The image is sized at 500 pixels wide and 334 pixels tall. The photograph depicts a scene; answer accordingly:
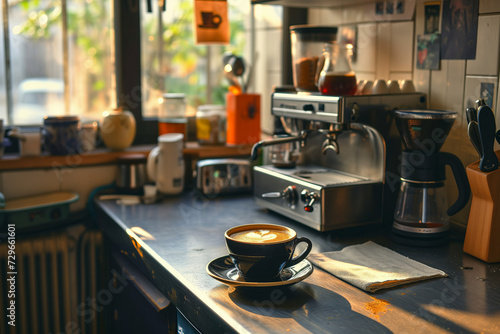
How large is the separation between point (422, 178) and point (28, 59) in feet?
5.05

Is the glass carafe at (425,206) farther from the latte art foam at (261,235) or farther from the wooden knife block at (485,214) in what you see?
the latte art foam at (261,235)

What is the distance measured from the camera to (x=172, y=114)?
2244mm

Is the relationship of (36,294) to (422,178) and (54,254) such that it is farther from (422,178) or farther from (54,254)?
(422,178)

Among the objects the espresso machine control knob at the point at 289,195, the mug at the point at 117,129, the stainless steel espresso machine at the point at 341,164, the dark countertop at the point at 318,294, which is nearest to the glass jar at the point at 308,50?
the stainless steel espresso machine at the point at 341,164

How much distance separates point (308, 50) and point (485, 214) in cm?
81

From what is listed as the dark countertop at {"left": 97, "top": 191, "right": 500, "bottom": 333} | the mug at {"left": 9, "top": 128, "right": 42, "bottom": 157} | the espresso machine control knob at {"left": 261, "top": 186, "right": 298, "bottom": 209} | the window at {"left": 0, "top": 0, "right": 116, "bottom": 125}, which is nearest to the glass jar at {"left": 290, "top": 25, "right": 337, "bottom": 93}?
the espresso machine control knob at {"left": 261, "top": 186, "right": 298, "bottom": 209}

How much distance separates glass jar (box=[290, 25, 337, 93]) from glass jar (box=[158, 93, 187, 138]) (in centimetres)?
59

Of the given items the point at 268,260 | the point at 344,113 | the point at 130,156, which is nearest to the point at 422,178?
the point at 344,113

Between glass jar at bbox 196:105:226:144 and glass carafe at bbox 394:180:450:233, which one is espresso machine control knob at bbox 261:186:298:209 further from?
glass jar at bbox 196:105:226:144

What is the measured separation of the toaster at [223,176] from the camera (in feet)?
6.51

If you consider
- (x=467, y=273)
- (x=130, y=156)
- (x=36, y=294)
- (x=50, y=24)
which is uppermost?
(x=50, y=24)

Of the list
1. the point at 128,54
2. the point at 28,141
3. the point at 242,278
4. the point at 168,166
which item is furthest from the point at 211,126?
the point at 242,278

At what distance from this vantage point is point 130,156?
Result: 2.07m

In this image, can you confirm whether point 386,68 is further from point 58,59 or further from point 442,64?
point 58,59
